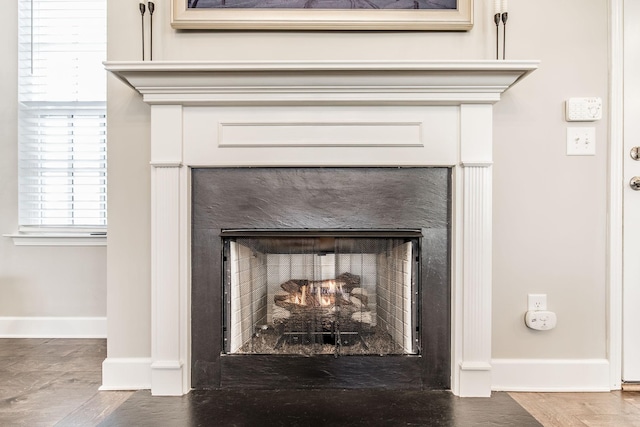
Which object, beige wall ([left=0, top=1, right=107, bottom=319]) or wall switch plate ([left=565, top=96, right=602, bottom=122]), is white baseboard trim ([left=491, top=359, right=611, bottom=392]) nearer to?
wall switch plate ([left=565, top=96, right=602, bottom=122])

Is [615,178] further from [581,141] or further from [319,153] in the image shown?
[319,153]

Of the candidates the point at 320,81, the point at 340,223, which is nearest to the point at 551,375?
the point at 340,223

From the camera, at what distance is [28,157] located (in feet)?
8.09

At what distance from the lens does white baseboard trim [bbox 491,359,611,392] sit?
67.1 inches

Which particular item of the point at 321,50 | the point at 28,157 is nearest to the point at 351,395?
the point at 321,50

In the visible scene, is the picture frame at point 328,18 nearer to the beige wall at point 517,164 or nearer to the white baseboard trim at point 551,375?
the beige wall at point 517,164

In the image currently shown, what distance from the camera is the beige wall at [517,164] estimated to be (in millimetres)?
1706

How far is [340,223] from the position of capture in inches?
64.5

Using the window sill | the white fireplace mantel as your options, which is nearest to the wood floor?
the white fireplace mantel

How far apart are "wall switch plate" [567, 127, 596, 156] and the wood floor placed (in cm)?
98

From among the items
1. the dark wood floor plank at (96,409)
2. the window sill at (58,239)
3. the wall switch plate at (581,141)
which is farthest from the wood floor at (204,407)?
the wall switch plate at (581,141)

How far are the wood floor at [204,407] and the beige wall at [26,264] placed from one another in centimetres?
63

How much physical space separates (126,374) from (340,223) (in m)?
1.06

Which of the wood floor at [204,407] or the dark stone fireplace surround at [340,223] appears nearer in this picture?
the wood floor at [204,407]
